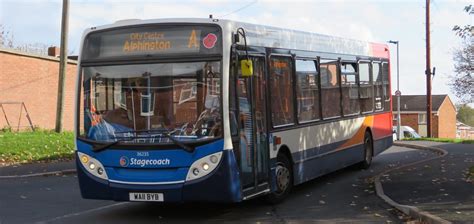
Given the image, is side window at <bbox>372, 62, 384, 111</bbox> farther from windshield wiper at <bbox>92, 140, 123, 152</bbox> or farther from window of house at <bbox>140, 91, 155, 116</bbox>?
windshield wiper at <bbox>92, 140, 123, 152</bbox>

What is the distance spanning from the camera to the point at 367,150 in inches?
597

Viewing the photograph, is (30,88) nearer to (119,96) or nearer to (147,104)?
(119,96)

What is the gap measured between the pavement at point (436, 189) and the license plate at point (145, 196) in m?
3.75

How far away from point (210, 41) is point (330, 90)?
14.6ft

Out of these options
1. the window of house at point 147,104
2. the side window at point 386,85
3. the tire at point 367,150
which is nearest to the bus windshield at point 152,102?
the window of house at point 147,104

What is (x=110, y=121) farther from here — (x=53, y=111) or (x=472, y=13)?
(x=53, y=111)

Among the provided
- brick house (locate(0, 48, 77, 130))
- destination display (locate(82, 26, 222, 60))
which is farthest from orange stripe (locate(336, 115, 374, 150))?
brick house (locate(0, 48, 77, 130))

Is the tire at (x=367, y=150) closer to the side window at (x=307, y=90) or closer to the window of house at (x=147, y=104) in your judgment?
the side window at (x=307, y=90)

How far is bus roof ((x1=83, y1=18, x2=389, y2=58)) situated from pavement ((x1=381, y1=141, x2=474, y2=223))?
2951 mm

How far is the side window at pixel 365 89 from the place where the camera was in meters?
14.2

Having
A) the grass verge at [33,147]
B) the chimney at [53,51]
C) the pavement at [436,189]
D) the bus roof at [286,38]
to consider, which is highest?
the chimney at [53,51]

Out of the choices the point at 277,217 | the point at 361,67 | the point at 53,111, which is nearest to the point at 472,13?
the point at 361,67

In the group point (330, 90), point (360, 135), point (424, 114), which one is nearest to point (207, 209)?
point (330, 90)

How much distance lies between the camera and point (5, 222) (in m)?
8.69
